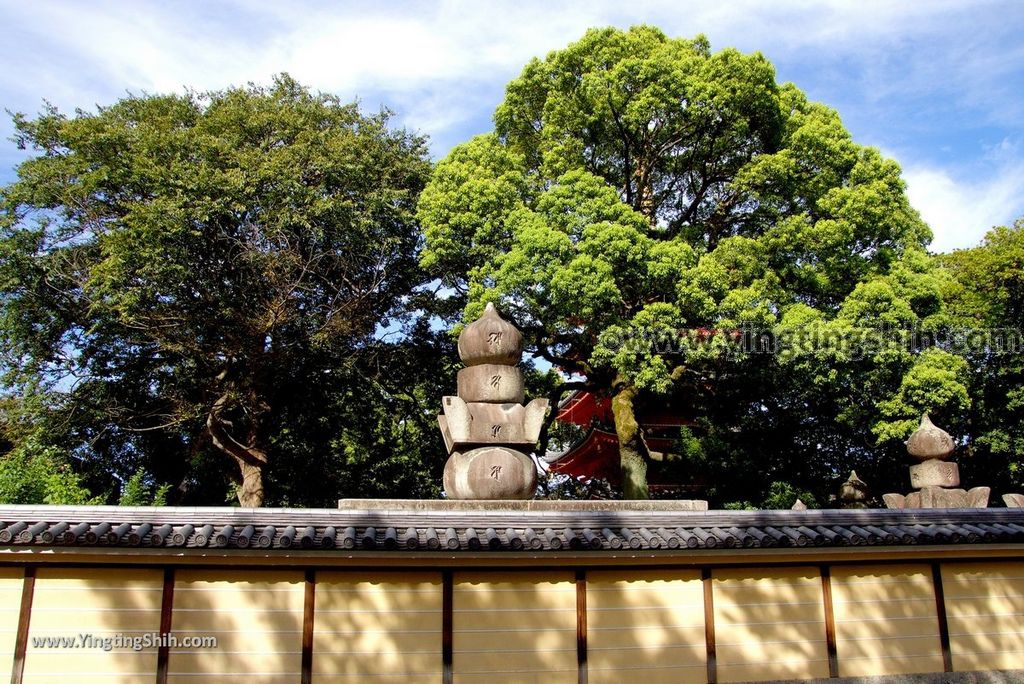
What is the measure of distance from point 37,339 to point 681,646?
1897 cm

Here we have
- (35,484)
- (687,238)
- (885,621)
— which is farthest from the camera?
(687,238)

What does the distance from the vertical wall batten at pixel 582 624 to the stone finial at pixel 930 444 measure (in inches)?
321

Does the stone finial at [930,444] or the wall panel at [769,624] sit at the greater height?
the stone finial at [930,444]

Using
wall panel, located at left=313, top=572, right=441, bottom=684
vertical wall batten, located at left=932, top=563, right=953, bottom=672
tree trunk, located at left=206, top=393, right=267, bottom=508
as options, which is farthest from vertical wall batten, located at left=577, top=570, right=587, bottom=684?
tree trunk, located at left=206, top=393, right=267, bottom=508

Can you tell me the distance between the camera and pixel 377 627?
8055 mm

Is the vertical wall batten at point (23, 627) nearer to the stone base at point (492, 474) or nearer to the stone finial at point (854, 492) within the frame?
the stone base at point (492, 474)

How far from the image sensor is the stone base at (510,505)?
8984 mm

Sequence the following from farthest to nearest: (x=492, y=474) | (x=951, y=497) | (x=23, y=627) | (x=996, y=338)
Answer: (x=996, y=338) → (x=951, y=497) → (x=492, y=474) → (x=23, y=627)

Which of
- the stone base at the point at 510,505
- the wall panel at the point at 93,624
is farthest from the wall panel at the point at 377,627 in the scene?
the wall panel at the point at 93,624

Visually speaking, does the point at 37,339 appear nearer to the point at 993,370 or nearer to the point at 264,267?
the point at 264,267

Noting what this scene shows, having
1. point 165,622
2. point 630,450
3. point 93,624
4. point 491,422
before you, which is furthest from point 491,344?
point 630,450

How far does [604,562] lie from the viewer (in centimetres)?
857

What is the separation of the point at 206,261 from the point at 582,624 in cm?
1583

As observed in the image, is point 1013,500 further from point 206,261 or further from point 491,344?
point 206,261
